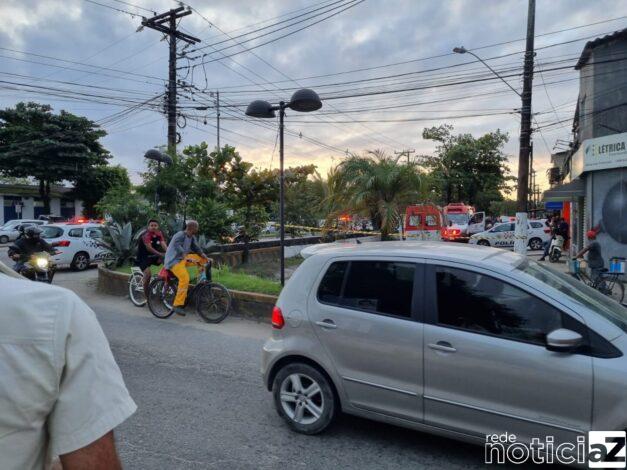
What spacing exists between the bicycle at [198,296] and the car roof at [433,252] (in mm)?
4423

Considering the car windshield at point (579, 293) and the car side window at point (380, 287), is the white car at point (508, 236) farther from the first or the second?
the car side window at point (380, 287)

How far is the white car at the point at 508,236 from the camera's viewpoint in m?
25.1

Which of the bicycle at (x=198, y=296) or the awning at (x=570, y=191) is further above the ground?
the awning at (x=570, y=191)

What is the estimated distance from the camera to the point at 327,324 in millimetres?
3967

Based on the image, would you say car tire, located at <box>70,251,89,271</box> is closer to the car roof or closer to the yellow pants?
the yellow pants

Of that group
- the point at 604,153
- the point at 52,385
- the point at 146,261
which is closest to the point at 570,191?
the point at 604,153

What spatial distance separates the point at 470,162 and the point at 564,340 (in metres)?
46.2

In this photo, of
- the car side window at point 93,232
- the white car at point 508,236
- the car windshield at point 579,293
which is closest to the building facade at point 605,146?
the white car at point 508,236

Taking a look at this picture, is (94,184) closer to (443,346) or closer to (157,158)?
(157,158)

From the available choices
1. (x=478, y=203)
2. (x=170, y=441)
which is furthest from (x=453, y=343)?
(x=478, y=203)

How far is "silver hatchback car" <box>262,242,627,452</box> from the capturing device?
3.11 m

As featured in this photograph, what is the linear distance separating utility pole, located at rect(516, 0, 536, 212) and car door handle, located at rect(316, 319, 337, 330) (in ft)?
37.2

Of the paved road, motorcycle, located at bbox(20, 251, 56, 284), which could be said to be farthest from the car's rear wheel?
motorcycle, located at bbox(20, 251, 56, 284)

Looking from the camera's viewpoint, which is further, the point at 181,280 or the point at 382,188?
the point at 382,188
